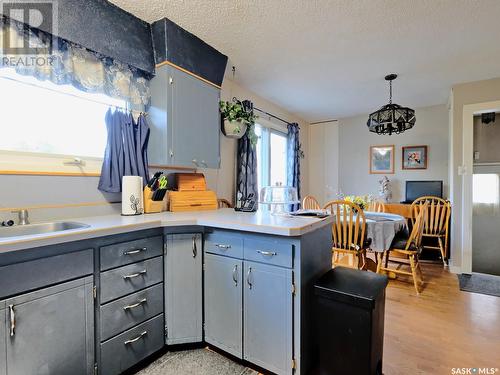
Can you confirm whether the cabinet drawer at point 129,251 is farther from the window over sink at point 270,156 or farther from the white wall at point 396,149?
the white wall at point 396,149

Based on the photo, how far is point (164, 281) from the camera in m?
1.66

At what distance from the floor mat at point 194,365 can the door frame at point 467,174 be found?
322 centimetres

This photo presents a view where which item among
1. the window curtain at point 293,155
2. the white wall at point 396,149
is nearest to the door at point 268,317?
the window curtain at point 293,155

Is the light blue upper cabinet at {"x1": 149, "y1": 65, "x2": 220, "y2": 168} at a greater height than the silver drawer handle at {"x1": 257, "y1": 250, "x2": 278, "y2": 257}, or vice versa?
the light blue upper cabinet at {"x1": 149, "y1": 65, "x2": 220, "y2": 168}

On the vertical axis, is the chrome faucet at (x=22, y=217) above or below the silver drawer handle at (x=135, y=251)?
above

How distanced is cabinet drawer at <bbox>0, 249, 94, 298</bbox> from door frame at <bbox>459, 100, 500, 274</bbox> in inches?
159

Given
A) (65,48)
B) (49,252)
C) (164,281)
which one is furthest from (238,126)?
(49,252)

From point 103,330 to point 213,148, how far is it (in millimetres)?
1610

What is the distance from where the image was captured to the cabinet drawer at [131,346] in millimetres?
1381

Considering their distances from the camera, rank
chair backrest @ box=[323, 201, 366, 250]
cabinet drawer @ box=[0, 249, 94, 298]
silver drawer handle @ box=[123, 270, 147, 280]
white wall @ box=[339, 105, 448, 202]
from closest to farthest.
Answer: cabinet drawer @ box=[0, 249, 94, 298] < silver drawer handle @ box=[123, 270, 147, 280] < chair backrest @ box=[323, 201, 366, 250] < white wall @ box=[339, 105, 448, 202]

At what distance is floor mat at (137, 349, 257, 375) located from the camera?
1.54m

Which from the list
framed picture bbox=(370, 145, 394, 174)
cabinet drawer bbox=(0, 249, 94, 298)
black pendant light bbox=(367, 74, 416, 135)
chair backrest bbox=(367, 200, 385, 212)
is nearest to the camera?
cabinet drawer bbox=(0, 249, 94, 298)

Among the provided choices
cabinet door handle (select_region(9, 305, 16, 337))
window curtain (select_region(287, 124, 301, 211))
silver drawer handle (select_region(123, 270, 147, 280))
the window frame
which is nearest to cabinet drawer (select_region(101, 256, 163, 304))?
silver drawer handle (select_region(123, 270, 147, 280))

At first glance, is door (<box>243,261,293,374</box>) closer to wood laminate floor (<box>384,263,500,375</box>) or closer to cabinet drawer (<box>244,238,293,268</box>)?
cabinet drawer (<box>244,238,293,268</box>)
